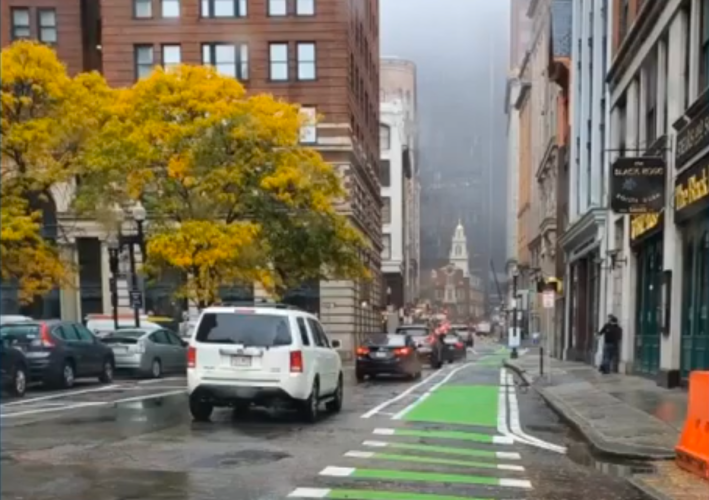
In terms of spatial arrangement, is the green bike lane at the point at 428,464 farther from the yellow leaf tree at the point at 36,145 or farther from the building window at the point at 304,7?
the building window at the point at 304,7

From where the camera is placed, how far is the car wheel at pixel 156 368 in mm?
25047

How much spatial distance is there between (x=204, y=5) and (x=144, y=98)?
3.44 meters

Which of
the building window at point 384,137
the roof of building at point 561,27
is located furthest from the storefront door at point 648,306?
the building window at point 384,137

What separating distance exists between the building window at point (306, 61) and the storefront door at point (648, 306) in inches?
602

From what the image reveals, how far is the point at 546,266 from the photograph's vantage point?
5366 centimetres

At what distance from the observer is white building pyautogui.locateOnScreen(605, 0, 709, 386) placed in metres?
18.8

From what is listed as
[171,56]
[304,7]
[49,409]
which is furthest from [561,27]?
[49,409]

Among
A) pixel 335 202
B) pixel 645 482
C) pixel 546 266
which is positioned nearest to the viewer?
pixel 645 482

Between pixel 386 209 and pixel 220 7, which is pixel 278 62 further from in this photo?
pixel 386 209

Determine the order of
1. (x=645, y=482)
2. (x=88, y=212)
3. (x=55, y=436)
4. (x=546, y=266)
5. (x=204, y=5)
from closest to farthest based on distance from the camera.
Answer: (x=645, y=482), (x=55, y=436), (x=88, y=212), (x=204, y=5), (x=546, y=266)

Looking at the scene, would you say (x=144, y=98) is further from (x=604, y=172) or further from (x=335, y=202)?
(x=604, y=172)

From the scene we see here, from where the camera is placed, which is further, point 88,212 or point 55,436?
point 88,212

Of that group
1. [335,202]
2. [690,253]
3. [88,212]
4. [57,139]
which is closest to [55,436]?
[88,212]

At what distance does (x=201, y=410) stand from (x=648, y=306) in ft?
47.9
